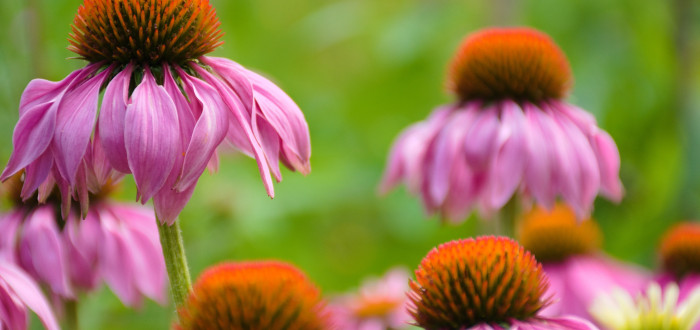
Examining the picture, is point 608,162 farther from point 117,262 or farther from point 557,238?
point 117,262

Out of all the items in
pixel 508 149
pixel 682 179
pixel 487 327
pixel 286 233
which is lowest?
pixel 286 233

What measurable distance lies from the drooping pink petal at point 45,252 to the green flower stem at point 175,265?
0.22 metres

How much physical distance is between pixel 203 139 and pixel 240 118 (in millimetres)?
50

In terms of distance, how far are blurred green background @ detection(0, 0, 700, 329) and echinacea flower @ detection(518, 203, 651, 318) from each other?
0.45 meters

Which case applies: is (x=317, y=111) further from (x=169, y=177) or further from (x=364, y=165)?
(x=169, y=177)

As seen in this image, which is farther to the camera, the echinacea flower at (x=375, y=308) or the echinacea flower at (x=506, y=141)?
the echinacea flower at (x=375, y=308)

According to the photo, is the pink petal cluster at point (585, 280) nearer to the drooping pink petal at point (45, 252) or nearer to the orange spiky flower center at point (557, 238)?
the orange spiky flower center at point (557, 238)

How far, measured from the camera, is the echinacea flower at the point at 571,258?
3.54 ft

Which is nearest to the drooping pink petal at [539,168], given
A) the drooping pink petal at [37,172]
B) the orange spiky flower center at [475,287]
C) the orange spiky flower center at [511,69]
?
the orange spiky flower center at [511,69]

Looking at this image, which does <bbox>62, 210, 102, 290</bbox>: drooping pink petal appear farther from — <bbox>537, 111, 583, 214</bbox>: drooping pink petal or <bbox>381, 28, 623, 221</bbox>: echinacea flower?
<bbox>537, 111, 583, 214</bbox>: drooping pink petal

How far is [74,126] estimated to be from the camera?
543 millimetres

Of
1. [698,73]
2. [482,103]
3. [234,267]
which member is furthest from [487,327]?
[698,73]

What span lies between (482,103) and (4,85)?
724 millimetres

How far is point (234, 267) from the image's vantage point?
0.60 m
